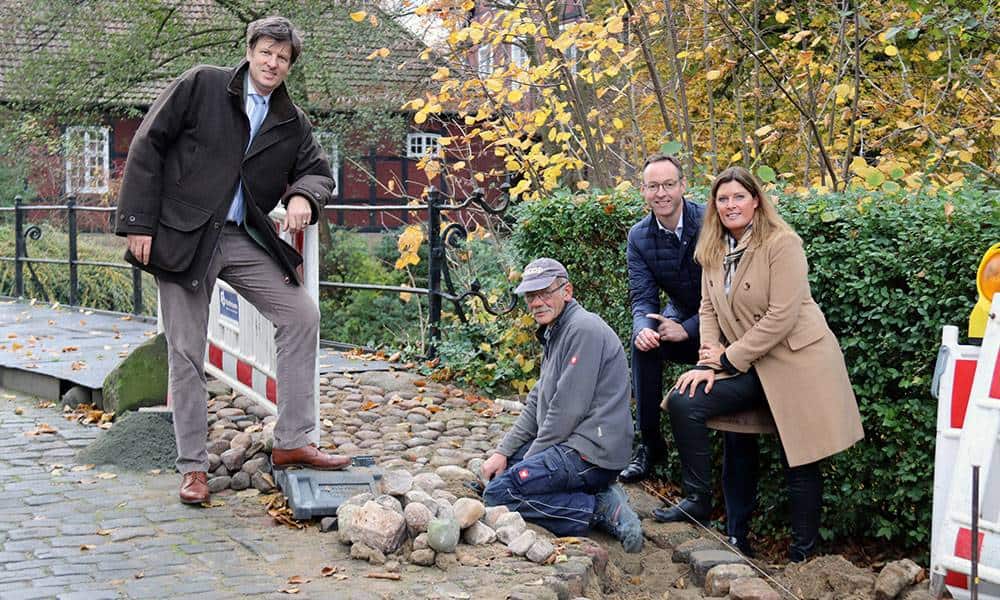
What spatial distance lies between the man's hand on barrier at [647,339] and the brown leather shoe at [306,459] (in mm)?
1538

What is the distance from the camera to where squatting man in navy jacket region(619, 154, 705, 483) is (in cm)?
609

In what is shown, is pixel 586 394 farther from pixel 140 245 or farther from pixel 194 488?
pixel 140 245

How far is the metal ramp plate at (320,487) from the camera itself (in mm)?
5316

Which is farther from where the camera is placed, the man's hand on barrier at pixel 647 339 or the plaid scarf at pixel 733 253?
the man's hand on barrier at pixel 647 339

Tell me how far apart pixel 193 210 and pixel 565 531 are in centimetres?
216

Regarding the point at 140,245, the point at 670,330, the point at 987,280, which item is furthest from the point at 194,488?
the point at 987,280

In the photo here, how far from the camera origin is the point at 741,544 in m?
5.65

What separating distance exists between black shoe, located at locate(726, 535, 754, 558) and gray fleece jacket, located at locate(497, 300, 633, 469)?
0.61 m

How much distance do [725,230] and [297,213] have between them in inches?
77.2

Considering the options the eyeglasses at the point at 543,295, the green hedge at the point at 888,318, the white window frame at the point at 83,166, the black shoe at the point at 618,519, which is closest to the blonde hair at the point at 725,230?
the green hedge at the point at 888,318

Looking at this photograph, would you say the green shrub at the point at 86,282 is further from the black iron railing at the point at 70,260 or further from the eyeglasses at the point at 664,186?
the eyeglasses at the point at 664,186

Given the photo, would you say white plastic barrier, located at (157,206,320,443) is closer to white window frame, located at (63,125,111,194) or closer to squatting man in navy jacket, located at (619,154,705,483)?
squatting man in navy jacket, located at (619,154,705,483)

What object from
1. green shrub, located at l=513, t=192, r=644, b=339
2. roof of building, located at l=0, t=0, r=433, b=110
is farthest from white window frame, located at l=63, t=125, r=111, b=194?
green shrub, located at l=513, t=192, r=644, b=339

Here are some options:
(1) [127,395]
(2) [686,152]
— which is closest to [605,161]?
(2) [686,152]
